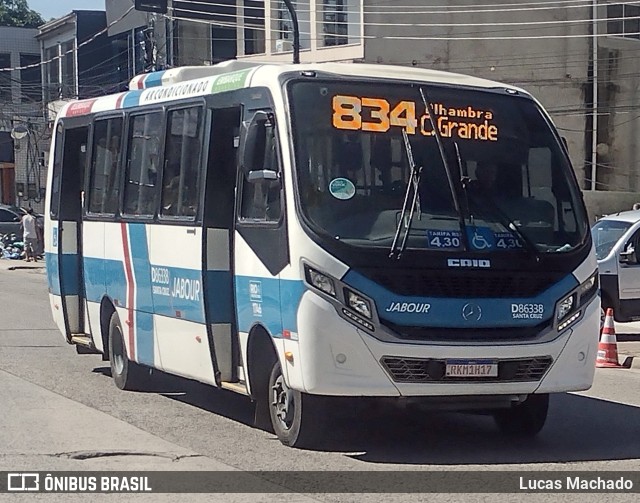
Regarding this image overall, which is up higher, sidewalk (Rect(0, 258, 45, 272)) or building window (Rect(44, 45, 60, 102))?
building window (Rect(44, 45, 60, 102))

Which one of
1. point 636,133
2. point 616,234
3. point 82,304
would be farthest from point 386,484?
point 636,133

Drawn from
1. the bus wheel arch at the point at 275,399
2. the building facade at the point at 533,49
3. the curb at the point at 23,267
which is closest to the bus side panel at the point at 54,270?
the bus wheel arch at the point at 275,399

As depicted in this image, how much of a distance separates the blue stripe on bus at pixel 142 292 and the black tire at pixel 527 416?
3482mm

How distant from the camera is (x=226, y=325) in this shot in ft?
32.1

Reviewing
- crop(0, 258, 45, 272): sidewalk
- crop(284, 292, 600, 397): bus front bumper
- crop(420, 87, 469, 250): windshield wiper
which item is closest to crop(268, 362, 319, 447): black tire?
crop(284, 292, 600, 397): bus front bumper

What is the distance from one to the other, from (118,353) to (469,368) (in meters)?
4.88

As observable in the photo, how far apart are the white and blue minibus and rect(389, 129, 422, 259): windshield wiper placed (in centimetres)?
1

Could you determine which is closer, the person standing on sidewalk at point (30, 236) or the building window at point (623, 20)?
the person standing on sidewalk at point (30, 236)

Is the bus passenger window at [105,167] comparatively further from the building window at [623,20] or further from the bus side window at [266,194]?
the building window at [623,20]

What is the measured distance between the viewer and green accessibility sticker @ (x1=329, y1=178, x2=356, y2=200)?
8586 mm

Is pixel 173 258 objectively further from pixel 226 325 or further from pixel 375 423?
pixel 375 423

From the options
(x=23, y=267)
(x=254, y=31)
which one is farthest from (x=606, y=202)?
(x=23, y=267)

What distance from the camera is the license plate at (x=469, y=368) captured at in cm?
844

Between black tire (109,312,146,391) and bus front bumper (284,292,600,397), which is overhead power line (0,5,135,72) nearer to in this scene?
black tire (109,312,146,391)
